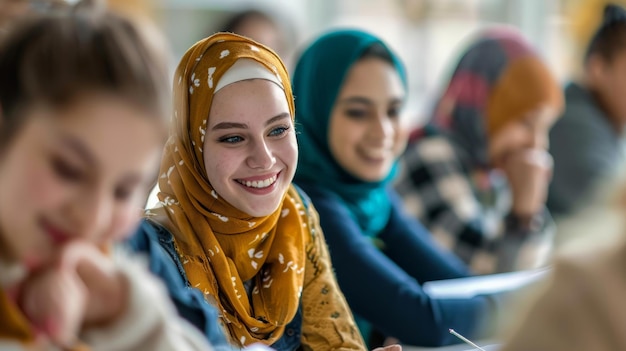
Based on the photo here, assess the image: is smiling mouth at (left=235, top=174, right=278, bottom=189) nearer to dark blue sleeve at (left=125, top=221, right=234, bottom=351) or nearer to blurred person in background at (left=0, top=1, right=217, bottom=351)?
dark blue sleeve at (left=125, top=221, right=234, bottom=351)

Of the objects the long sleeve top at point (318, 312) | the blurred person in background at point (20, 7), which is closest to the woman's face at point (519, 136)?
the long sleeve top at point (318, 312)

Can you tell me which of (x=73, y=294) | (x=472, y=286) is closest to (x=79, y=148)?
(x=73, y=294)

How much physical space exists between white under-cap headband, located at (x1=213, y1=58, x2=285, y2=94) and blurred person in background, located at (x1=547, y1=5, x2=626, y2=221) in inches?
65.5

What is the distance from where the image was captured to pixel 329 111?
5.34 feet

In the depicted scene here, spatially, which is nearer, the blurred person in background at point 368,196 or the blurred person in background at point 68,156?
the blurred person in background at point 68,156

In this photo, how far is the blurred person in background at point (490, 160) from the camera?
86.4 inches

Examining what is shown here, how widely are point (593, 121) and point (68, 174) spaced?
2326 mm

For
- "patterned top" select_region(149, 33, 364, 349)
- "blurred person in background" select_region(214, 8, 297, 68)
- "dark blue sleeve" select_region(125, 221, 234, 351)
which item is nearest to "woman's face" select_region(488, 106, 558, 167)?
"blurred person in background" select_region(214, 8, 297, 68)

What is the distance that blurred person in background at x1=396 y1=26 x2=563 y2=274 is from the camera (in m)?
2.19

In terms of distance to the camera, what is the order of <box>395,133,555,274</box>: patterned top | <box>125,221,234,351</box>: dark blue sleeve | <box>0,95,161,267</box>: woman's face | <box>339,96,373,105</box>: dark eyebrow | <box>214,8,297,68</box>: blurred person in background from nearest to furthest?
<box>0,95,161,267</box>: woman's face < <box>125,221,234,351</box>: dark blue sleeve < <box>339,96,373,105</box>: dark eyebrow < <box>395,133,555,274</box>: patterned top < <box>214,8,297,68</box>: blurred person in background

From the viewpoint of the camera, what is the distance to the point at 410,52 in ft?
15.3

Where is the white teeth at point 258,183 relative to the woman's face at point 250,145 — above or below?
below

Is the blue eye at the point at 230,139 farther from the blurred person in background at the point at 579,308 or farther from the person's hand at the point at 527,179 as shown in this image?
the person's hand at the point at 527,179

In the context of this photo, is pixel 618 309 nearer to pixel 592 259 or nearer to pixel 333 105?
pixel 592 259
